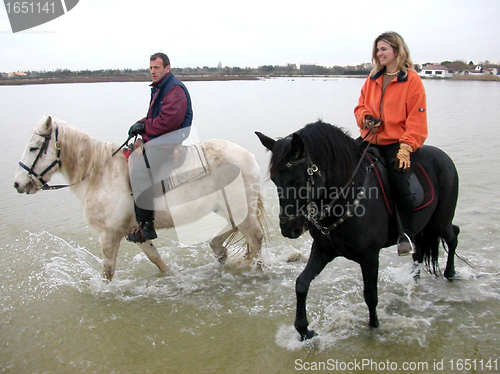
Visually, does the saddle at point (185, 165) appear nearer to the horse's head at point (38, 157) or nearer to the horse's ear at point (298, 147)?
the horse's head at point (38, 157)

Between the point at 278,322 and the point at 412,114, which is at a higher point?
the point at 412,114

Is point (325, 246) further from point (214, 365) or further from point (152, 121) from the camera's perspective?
point (152, 121)

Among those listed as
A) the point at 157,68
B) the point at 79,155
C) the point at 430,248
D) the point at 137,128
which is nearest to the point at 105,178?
the point at 79,155

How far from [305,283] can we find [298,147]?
4.62 ft

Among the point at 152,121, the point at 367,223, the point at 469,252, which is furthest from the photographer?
the point at 469,252

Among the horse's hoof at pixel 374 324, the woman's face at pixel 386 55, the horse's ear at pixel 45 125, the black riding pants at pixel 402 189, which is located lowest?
the horse's hoof at pixel 374 324

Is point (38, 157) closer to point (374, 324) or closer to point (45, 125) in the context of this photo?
point (45, 125)

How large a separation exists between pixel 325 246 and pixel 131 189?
8.78 feet

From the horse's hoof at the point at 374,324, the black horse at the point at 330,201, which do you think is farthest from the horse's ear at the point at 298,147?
the horse's hoof at the point at 374,324

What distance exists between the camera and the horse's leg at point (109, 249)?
5.18 meters

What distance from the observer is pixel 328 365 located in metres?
3.85

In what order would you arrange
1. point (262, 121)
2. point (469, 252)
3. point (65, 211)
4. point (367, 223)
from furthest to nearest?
1. point (262, 121)
2. point (65, 211)
3. point (469, 252)
4. point (367, 223)

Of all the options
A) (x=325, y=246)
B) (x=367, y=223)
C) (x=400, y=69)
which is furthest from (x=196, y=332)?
(x=400, y=69)

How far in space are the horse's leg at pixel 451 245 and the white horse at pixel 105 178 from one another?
253 cm
